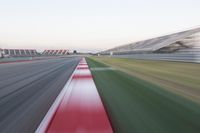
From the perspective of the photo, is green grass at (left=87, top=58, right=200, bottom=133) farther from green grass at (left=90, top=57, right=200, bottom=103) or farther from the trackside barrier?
green grass at (left=90, top=57, right=200, bottom=103)

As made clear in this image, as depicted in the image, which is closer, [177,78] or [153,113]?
[153,113]

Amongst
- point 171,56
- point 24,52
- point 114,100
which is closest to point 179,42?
point 171,56

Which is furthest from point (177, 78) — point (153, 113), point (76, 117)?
point (76, 117)

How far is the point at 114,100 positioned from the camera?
288 inches

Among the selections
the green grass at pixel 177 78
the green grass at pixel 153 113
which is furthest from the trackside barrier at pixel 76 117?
the green grass at pixel 177 78

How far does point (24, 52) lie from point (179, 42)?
9775cm

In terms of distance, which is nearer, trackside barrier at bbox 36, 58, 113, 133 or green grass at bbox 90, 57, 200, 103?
trackside barrier at bbox 36, 58, 113, 133

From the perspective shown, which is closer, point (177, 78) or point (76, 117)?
point (76, 117)

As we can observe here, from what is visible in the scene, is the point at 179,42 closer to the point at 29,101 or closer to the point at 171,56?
the point at 171,56

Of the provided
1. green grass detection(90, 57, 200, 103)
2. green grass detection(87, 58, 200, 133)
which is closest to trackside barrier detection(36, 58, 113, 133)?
green grass detection(87, 58, 200, 133)

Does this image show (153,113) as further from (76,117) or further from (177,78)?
(177,78)

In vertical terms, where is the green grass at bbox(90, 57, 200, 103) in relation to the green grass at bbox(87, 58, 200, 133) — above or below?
below

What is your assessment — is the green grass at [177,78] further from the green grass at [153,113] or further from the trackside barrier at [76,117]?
the trackside barrier at [76,117]

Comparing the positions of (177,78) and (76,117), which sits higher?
(76,117)
